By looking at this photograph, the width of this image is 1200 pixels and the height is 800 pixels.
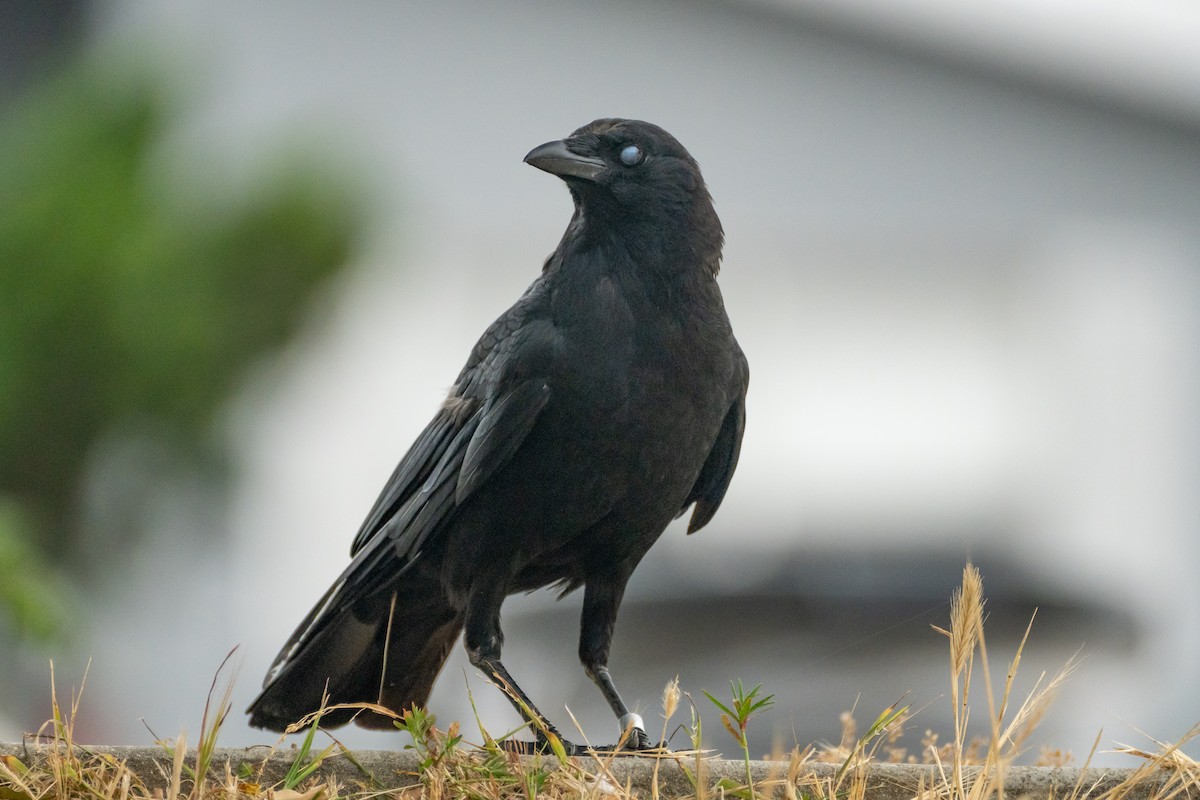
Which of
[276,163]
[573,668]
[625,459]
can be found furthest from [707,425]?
[276,163]

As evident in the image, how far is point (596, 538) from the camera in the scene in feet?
12.2

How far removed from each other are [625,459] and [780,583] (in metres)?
6.54

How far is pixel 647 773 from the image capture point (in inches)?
110

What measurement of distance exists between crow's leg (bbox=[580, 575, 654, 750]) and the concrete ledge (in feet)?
3.58

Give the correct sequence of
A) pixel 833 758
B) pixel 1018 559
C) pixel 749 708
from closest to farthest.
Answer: pixel 749 708 → pixel 833 758 → pixel 1018 559

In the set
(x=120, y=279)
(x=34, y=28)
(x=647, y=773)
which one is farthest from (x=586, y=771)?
(x=34, y=28)

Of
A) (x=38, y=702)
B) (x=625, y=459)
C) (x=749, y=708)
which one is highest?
(x=625, y=459)

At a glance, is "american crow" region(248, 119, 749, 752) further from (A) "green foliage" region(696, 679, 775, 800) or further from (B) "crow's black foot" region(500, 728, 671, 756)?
(A) "green foliage" region(696, 679, 775, 800)

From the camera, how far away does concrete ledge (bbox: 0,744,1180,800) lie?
8.93ft

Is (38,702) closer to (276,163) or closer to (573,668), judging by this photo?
(573,668)

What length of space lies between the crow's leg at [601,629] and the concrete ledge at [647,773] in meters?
1.09

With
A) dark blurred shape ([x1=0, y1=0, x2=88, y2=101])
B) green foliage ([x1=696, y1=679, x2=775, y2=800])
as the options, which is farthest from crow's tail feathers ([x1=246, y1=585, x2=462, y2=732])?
dark blurred shape ([x1=0, y1=0, x2=88, y2=101])

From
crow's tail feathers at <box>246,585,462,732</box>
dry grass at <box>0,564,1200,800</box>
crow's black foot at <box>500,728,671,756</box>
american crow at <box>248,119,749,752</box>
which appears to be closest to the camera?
dry grass at <box>0,564,1200,800</box>

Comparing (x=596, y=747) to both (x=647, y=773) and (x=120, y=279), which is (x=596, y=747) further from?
(x=120, y=279)
